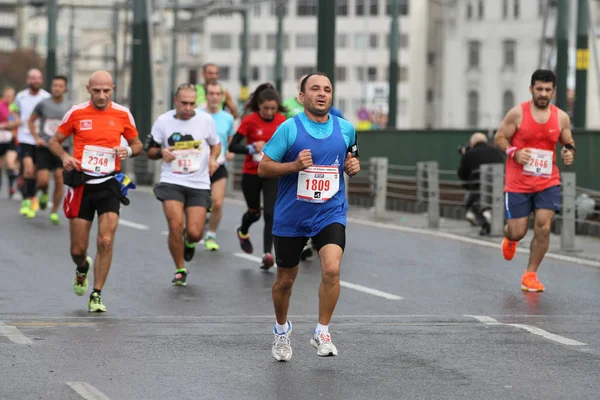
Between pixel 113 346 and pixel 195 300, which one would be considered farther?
Result: pixel 195 300

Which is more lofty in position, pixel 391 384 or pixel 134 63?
pixel 134 63

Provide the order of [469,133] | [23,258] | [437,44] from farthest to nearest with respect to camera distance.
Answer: [437,44] → [469,133] → [23,258]

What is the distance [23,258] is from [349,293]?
13.6ft

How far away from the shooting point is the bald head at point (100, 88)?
1242 centimetres

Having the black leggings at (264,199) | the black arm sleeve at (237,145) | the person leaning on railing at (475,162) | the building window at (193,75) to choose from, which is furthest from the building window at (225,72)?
the black arm sleeve at (237,145)

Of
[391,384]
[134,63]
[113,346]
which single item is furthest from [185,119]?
[134,63]

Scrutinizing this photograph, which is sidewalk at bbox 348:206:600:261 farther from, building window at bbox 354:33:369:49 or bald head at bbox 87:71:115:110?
building window at bbox 354:33:369:49

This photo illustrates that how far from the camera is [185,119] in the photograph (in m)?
14.2

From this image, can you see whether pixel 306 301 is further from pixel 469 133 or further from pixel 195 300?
pixel 469 133

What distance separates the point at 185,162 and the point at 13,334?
3813 mm

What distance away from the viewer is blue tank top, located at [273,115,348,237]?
9656mm

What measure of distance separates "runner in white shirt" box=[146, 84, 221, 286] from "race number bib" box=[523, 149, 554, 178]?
268 centimetres

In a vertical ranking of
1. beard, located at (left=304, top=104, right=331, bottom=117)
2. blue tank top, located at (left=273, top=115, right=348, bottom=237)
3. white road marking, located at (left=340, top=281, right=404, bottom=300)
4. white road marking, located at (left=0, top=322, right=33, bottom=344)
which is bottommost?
white road marking, located at (left=340, top=281, right=404, bottom=300)

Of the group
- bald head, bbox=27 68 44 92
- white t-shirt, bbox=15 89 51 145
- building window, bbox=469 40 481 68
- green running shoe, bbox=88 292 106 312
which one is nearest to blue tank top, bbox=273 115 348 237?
green running shoe, bbox=88 292 106 312
